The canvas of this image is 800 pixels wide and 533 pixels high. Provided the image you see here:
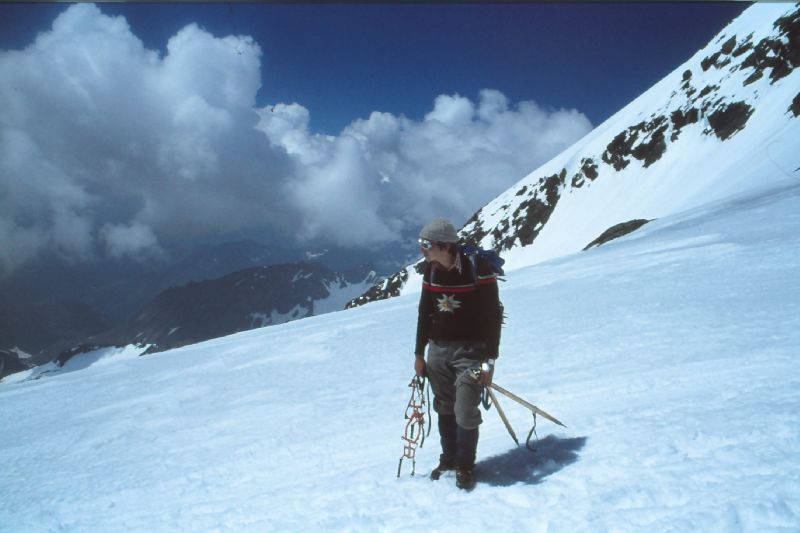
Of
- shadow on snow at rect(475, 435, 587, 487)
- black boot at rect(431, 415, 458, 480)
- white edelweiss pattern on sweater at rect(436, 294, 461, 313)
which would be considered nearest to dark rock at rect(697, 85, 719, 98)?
shadow on snow at rect(475, 435, 587, 487)

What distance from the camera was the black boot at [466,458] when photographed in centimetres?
414

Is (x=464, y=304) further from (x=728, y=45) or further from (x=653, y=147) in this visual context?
(x=728, y=45)

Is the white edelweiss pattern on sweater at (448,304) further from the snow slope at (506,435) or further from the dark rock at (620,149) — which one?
the dark rock at (620,149)

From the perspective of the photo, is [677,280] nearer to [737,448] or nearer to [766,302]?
[766,302]

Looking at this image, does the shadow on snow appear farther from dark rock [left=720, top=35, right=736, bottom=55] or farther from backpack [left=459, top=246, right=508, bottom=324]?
dark rock [left=720, top=35, right=736, bottom=55]

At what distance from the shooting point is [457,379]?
14.2 feet

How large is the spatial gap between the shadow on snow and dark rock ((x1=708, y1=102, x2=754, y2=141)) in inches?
3302

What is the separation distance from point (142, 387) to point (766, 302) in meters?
13.6

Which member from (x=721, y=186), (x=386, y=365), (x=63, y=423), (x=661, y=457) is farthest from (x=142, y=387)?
(x=721, y=186)

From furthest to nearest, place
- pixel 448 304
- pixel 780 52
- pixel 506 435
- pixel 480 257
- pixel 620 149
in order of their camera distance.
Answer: pixel 620 149, pixel 780 52, pixel 506 435, pixel 448 304, pixel 480 257

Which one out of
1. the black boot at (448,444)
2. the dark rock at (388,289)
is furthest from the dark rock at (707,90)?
the black boot at (448,444)

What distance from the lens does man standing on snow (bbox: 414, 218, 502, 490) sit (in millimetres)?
4211

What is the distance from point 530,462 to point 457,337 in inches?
56.4

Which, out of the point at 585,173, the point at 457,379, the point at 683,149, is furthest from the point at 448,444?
the point at 585,173
